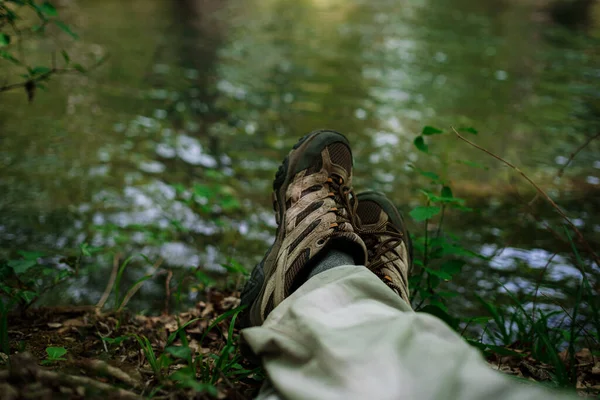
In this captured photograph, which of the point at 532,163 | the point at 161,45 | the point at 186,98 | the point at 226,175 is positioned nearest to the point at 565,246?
the point at 532,163

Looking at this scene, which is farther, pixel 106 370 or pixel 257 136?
pixel 257 136

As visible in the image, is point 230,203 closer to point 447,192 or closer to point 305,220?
point 305,220

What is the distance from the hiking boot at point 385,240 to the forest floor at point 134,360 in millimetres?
471

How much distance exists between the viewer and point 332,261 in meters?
1.66

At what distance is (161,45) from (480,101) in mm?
4682

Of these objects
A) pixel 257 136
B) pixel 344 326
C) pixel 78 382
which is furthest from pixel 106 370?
pixel 257 136

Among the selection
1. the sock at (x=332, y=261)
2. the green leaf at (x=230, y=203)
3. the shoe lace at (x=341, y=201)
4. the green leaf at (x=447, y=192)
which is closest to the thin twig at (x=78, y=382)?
the sock at (x=332, y=261)

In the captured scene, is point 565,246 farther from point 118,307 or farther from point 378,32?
point 378,32

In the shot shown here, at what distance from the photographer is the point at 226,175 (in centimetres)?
379

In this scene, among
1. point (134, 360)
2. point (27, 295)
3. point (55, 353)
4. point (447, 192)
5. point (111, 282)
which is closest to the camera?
point (55, 353)

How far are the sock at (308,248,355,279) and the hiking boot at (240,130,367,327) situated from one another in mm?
23

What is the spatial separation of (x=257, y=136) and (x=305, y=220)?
2.77 metres

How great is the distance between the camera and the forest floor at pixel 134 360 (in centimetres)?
102

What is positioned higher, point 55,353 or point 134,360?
point 55,353
